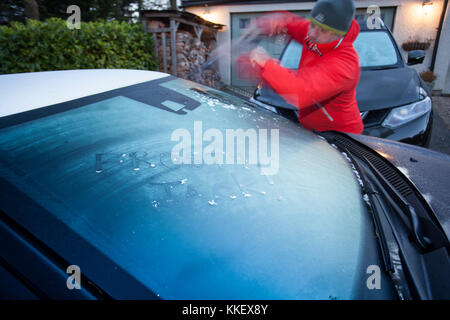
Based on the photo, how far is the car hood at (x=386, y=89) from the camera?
2.67 m

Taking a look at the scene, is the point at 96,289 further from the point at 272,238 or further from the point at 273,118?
the point at 273,118

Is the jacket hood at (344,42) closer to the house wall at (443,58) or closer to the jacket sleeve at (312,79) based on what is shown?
the jacket sleeve at (312,79)

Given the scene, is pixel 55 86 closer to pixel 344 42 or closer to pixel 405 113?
pixel 344 42

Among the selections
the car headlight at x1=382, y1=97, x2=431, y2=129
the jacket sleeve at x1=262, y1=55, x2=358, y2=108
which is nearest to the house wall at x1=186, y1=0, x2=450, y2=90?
the car headlight at x1=382, y1=97, x2=431, y2=129

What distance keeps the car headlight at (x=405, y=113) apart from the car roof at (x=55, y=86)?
205 centimetres

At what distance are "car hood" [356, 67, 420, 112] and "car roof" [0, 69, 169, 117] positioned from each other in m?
2.08

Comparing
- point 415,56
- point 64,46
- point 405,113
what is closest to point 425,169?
point 405,113

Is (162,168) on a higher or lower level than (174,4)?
lower

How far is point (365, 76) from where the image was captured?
3.10 meters

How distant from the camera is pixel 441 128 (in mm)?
5250

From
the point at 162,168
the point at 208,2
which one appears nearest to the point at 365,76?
the point at 162,168

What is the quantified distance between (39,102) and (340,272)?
1196 millimetres

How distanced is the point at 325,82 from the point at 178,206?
4.66 feet

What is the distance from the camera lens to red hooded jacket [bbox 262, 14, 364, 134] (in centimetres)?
183
